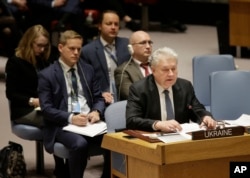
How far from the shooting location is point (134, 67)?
7.15 meters

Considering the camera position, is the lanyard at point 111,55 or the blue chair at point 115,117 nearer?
the blue chair at point 115,117

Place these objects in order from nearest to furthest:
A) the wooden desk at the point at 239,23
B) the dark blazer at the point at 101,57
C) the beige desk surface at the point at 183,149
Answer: the beige desk surface at the point at 183,149
the dark blazer at the point at 101,57
the wooden desk at the point at 239,23

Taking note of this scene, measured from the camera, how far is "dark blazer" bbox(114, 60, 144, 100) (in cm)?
707

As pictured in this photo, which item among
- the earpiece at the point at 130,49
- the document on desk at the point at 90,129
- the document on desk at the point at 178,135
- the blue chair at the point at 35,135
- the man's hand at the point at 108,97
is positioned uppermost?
the earpiece at the point at 130,49

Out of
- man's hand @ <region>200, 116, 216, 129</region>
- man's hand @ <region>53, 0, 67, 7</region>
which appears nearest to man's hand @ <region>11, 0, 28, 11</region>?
man's hand @ <region>53, 0, 67, 7</region>

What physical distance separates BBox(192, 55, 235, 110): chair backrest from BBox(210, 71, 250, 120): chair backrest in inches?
26.4

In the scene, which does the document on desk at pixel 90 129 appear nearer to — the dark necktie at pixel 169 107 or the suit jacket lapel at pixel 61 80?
the suit jacket lapel at pixel 61 80

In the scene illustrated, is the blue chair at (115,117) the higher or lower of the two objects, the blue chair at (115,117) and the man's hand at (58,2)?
the lower

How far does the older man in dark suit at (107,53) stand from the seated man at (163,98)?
5.21ft

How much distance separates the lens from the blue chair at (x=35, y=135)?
7.14m

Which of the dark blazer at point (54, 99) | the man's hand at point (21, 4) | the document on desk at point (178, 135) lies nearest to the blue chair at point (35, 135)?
the dark blazer at point (54, 99)

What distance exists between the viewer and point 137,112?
6.04 metres

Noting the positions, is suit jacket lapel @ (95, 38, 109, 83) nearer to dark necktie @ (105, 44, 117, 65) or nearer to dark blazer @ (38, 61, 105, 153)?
dark necktie @ (105, 44, 117, 65)

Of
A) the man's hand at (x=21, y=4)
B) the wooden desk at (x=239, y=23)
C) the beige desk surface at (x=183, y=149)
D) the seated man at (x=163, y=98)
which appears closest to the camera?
the beige desk surface at (x=183, y=149)
